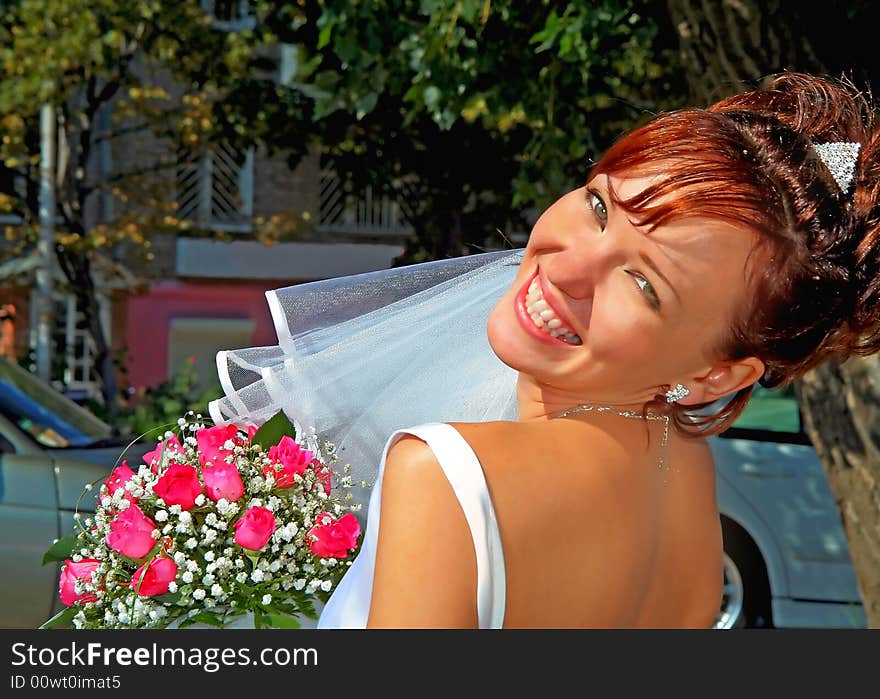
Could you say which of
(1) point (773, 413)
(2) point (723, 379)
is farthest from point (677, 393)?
(1) point (773, 413)

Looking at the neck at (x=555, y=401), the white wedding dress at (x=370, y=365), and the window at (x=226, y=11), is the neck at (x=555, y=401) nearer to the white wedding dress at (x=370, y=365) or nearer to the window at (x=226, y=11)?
the white wedding dress at (x=370, y=365)

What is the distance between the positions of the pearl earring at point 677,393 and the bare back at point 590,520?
0.20 feet

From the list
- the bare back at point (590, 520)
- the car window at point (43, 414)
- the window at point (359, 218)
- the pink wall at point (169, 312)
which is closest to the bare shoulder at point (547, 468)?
the bare back at point (590, 520)

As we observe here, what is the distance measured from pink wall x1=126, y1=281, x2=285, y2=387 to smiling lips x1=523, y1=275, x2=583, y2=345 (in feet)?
56.2

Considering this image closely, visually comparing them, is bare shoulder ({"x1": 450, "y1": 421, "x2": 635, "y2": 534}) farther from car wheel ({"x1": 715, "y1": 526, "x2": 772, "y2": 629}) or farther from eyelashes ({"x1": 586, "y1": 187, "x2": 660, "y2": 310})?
car wheel ({"x1": 715, "y1": 526, "x2": 772, "y2": 629})

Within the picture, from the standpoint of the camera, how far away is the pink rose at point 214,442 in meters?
1.94

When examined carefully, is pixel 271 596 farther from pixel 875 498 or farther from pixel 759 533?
pixel 759 533

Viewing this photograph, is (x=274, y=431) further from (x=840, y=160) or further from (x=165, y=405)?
(x=165, y=405)

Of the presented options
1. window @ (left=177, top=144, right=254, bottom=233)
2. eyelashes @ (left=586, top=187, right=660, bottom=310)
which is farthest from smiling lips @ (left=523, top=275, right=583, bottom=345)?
window @ (left=177, top=144, right=254, bottom=233)

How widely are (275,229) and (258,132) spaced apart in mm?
3465

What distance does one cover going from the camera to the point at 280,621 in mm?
1834

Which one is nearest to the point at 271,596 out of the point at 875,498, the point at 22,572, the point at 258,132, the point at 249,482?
the point at 249,482

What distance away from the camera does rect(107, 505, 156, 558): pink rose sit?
6.07 feet

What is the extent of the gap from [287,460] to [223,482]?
0.11 metres
